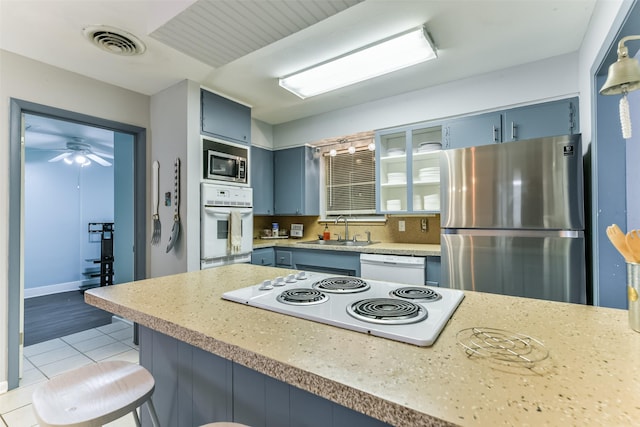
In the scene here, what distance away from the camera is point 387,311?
923mm

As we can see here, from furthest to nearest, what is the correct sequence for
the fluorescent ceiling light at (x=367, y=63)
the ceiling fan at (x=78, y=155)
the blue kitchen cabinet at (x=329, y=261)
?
the ceiling fan at (x=78, y=155) → the blue kitchen cabinet at (x=329, y=261) → the fluorescent ceiling light at (x=367, y=63)

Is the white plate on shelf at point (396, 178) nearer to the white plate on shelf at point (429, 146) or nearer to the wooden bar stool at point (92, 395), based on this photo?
the white plate on shelf at point (429, 146)

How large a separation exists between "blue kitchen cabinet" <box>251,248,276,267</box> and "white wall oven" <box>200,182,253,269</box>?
12 cm

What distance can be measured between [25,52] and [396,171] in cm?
334

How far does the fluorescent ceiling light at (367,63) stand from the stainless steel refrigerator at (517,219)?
80cm

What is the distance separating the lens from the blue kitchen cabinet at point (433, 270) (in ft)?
8.53

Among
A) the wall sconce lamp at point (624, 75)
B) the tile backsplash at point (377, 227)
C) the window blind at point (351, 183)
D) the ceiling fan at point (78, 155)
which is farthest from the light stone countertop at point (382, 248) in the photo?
the ceiling fan at point (78, 155)

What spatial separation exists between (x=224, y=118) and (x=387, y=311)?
275 centimetres

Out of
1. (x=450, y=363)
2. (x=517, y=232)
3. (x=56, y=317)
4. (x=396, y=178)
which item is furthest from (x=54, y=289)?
(x=517, y=232)

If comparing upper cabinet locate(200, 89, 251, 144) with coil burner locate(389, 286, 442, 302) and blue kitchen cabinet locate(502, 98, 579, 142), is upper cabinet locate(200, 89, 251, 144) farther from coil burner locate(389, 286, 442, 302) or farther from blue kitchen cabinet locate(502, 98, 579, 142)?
blue kitchen cabinet locate(502, 98, 579, 142)

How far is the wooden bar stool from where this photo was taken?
88 cm

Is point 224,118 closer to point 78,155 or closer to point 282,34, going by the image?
point 282,34

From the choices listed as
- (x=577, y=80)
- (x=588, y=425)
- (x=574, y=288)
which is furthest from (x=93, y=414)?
(x=577, y=80)

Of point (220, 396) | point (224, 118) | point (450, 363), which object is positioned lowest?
point (220, 396)
